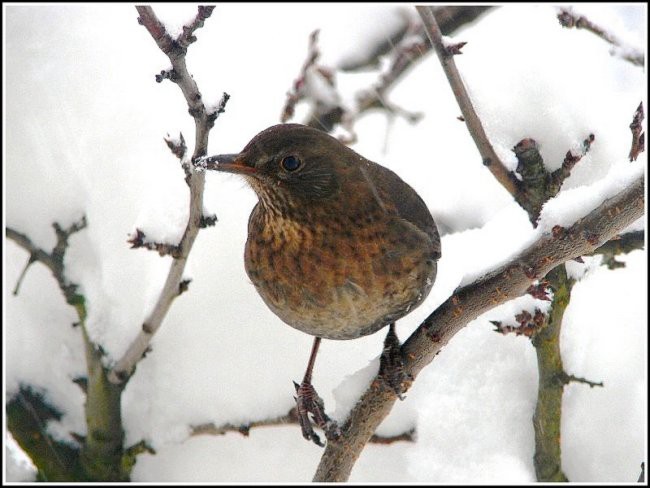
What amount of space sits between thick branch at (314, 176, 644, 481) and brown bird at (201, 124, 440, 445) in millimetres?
88

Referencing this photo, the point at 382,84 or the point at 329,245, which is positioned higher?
the point at 382,84

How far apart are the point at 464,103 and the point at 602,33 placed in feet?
2.95

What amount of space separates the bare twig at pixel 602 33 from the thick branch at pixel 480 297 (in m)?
1.20

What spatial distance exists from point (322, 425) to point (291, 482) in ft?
2.09

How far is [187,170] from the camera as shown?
2.77 m

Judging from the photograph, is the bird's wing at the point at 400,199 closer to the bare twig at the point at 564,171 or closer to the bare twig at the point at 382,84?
the bare twig at the point at 564,171

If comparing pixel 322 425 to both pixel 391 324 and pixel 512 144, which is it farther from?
pixel 512 144

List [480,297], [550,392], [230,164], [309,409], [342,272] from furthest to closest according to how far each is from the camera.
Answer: [550,392] < [309,409] < [342,272] < [230,164] < [480,297]

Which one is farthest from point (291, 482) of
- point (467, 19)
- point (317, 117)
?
point (467, 19)

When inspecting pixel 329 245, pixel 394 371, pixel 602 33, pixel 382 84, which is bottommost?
pixel 394 371

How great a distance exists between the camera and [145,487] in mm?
3430

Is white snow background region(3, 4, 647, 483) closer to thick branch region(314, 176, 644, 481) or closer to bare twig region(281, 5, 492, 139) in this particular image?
thick branch region(314, 176, 644, 481)

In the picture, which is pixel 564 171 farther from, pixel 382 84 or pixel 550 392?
pixel 382 84

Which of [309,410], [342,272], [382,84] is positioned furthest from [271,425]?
[382,84]
